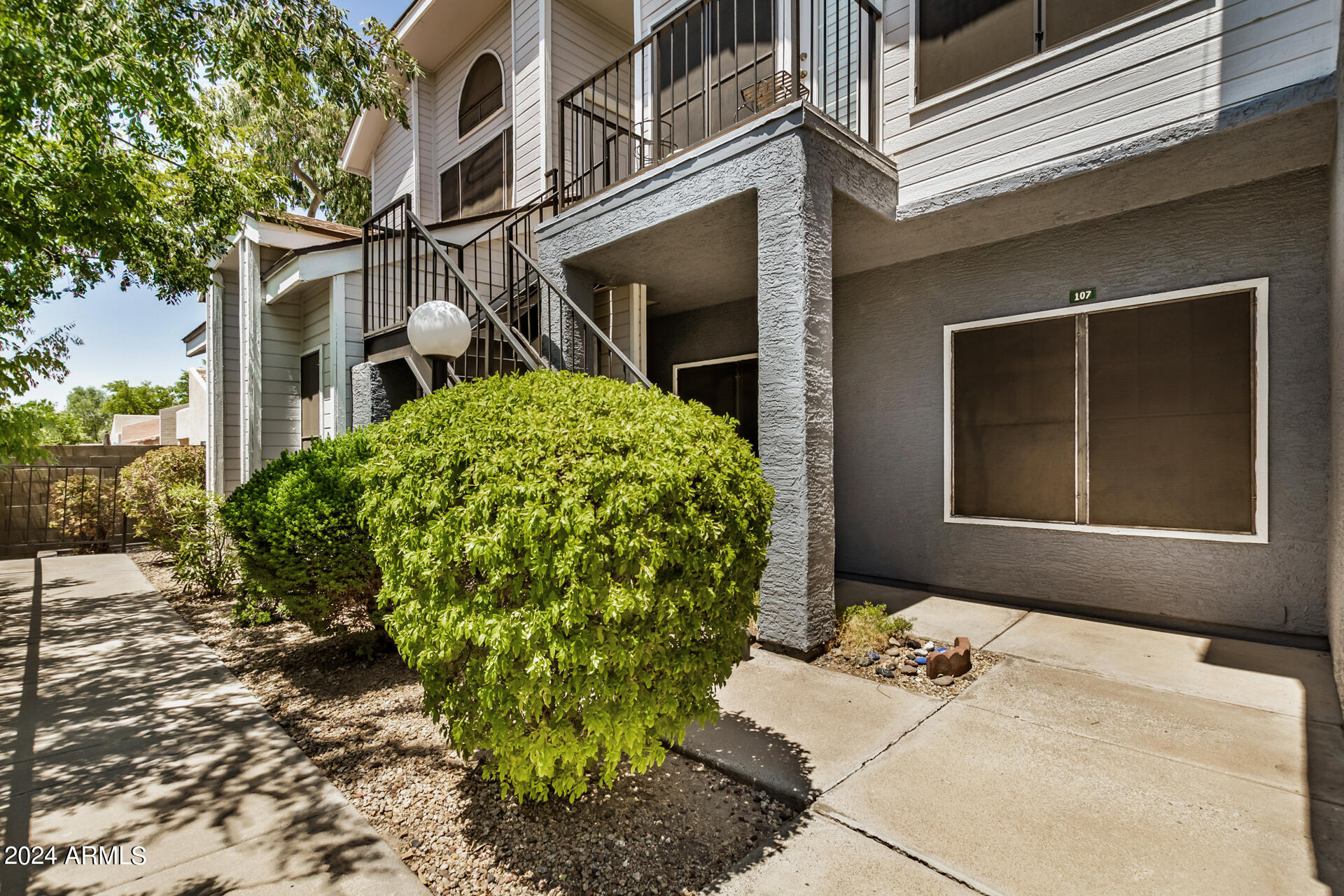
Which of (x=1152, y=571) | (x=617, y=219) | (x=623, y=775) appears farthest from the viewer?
(x=617, y=219)

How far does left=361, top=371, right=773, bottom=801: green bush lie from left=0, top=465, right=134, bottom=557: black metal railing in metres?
10.1

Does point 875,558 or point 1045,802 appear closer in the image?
point 1045,802

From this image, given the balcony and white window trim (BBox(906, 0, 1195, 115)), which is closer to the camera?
white window trim (BBox(906, 0, 1195, 115))

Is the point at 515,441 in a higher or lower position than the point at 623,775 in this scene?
higher

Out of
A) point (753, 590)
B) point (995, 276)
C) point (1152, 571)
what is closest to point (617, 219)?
point (995, 276)

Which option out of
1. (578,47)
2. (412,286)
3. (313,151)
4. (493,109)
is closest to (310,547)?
(412,286)

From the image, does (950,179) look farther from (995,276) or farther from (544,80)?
(544,80)

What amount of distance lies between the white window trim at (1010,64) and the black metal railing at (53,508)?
11640 mm

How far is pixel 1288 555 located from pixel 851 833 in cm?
392

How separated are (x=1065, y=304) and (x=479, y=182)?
8.55 meters

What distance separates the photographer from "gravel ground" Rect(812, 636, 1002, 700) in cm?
351

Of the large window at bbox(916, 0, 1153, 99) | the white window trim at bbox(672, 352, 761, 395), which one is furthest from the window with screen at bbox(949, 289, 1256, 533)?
the white window trim at bbox(672, 352, 761, 395)

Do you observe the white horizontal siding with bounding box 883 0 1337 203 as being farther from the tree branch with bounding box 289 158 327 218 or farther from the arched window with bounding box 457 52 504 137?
the tree branch with bounding box 289 158 327 218

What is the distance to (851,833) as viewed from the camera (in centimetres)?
Answer: 219
